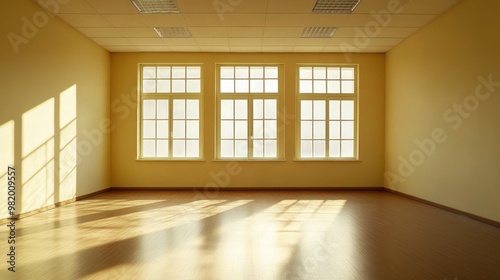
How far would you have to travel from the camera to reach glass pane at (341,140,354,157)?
8.20 meters

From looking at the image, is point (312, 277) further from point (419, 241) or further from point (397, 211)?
point (397, 211)

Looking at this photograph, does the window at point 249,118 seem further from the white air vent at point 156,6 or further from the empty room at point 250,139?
the white air vent at point 156,6

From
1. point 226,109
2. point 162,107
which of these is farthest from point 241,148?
point 162,107

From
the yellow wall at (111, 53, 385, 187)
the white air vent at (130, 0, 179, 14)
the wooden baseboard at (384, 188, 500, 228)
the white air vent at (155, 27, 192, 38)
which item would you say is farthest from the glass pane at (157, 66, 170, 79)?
the wooden baseboard at (384, 188, 500, 228)

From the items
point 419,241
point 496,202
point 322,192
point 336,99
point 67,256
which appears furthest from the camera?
point 336,99

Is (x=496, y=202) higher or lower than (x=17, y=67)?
lower

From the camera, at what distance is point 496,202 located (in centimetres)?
451

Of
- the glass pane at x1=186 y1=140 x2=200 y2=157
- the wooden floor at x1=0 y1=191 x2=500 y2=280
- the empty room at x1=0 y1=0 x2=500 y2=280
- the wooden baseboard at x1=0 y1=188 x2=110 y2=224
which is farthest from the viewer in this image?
the glass pane at x1=186 y1=140 x2=200 y2=157

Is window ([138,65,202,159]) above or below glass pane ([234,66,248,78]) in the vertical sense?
below

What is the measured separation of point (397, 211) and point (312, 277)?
11.2ft

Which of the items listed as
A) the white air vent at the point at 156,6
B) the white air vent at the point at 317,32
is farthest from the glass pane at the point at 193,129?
the white air vent at the point at 317,32

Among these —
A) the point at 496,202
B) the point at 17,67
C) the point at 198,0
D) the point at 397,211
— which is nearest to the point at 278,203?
the point at 397,211

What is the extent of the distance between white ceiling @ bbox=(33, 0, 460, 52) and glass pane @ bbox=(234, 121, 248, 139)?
1702 mm

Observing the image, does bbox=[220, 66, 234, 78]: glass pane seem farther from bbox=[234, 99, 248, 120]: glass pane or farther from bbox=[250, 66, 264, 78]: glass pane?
bbox=[234, 99, 248, 120]: glass pane
